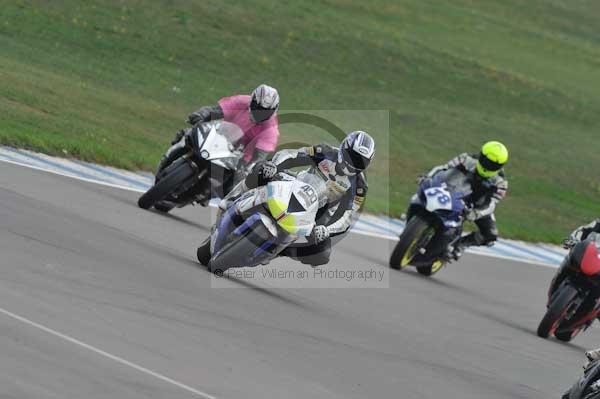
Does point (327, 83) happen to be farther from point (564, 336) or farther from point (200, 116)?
point (564, 336)

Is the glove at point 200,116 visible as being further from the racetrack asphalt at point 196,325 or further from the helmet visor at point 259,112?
the racetrack asphalt at point 196,325

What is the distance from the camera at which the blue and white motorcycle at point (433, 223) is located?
14.9m

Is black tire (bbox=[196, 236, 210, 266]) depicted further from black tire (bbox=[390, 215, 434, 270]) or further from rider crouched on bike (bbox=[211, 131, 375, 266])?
black tire (bbox=[390, 215, 434, 270])

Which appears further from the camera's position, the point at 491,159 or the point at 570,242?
the point at 491,159

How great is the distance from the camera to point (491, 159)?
1520 cm

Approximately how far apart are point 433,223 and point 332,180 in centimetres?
366

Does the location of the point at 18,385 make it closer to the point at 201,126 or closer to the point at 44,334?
the point at 44,334

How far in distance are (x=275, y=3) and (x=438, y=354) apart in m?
26.3

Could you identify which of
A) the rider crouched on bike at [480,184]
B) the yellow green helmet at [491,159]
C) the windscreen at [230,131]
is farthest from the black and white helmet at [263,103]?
the yellow green helmet at [491,159]

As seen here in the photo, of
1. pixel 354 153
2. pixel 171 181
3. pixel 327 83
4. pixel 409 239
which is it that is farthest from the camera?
pixel 327 83

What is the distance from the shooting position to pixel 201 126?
13.7 m

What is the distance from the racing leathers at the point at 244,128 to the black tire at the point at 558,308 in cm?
342

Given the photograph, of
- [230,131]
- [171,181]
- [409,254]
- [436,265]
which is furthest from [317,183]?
[436,265]

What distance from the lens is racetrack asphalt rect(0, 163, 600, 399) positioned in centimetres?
706
